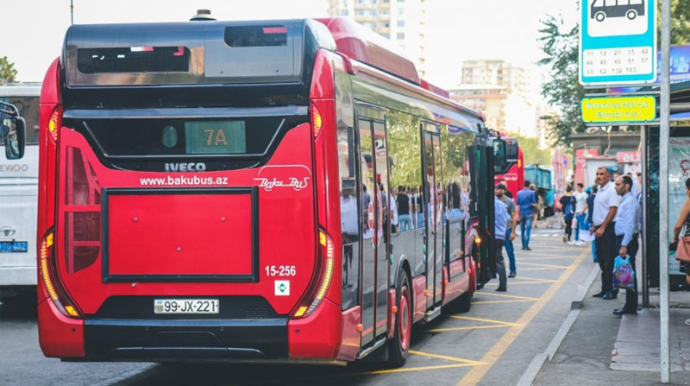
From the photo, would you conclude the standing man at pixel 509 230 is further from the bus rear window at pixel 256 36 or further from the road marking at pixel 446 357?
the bus rear window at pixel 256 36

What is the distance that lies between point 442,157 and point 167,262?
5259 mm

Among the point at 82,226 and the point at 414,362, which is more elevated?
the point at 82,226

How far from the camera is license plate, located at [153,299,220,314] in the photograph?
325 inches

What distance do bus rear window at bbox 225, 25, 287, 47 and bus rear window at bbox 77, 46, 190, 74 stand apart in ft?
1.20

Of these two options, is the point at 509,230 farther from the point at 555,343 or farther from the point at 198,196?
the point at 198,196

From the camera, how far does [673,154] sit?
50.8 ft

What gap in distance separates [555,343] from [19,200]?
25.7ft

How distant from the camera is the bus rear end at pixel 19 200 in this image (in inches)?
594

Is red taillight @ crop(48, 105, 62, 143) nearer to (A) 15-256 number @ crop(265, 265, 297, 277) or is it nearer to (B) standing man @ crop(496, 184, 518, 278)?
(A) 15-256 number @ crop(265, 265, 297, 277)

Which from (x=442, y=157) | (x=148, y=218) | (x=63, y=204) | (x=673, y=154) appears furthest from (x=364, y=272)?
(x=673, y=154)

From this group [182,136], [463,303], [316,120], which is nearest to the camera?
[316,120]

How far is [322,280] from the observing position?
A: 8.16 meters

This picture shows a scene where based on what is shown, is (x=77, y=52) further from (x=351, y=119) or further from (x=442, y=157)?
(x=442, y=157)

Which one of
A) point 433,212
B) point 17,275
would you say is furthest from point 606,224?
point 17,275
